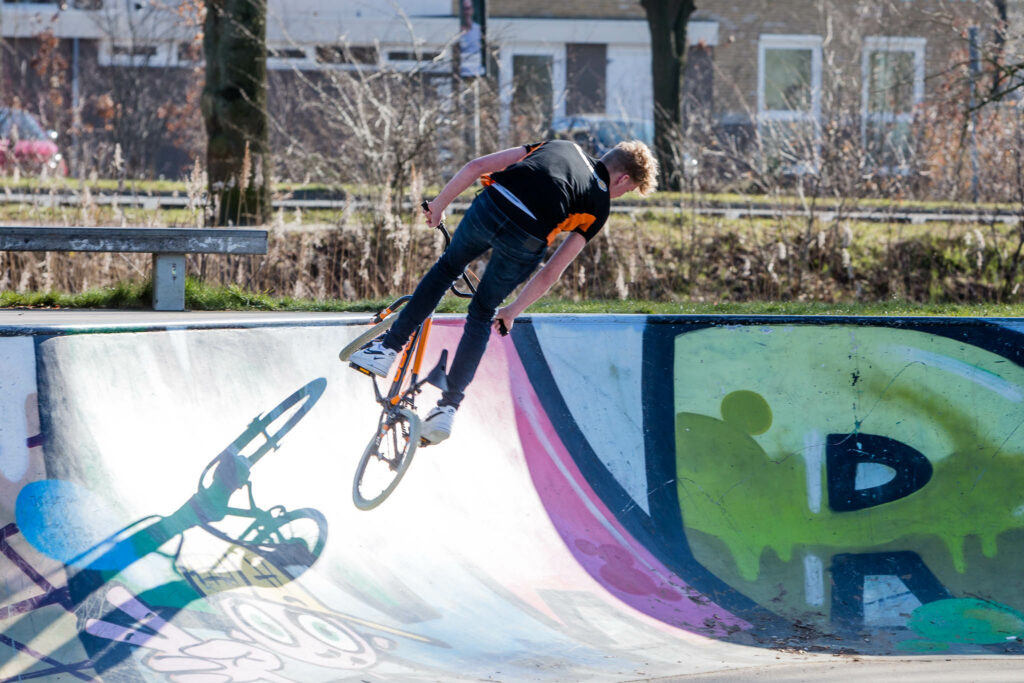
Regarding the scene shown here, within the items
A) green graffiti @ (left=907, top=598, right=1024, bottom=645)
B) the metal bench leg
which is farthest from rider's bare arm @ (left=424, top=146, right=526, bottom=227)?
the metal bench leg

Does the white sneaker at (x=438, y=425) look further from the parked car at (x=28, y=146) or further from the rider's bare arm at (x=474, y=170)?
the parked car at (x=28, y=146)

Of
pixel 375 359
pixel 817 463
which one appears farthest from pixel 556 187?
→ pixel 817 463

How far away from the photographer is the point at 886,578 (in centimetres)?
652

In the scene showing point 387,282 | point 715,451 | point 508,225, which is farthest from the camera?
point 387,282

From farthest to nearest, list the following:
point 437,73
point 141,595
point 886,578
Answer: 1. point 437,73
2. point 886,578
3. point 141,595

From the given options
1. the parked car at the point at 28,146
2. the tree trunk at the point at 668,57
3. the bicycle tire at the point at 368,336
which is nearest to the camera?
the bicycle tire at the point at 368,336

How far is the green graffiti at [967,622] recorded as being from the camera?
6.09 metres

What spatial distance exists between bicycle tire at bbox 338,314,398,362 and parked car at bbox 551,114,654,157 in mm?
9962

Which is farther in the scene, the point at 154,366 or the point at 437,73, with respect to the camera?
the point at 437,73

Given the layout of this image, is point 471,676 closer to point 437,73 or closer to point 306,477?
point 306,477

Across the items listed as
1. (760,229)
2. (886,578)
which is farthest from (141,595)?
(760,229)

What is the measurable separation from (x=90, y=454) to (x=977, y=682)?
440 centimetres

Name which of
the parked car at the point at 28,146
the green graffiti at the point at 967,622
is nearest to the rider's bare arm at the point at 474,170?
the green graffiti at the point at 967,622

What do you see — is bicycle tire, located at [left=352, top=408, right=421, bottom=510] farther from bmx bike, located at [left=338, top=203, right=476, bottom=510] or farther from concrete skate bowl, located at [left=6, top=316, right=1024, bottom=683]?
concrete skate bowl, located at [left=6, top=316, right=1024, bottom=683]
